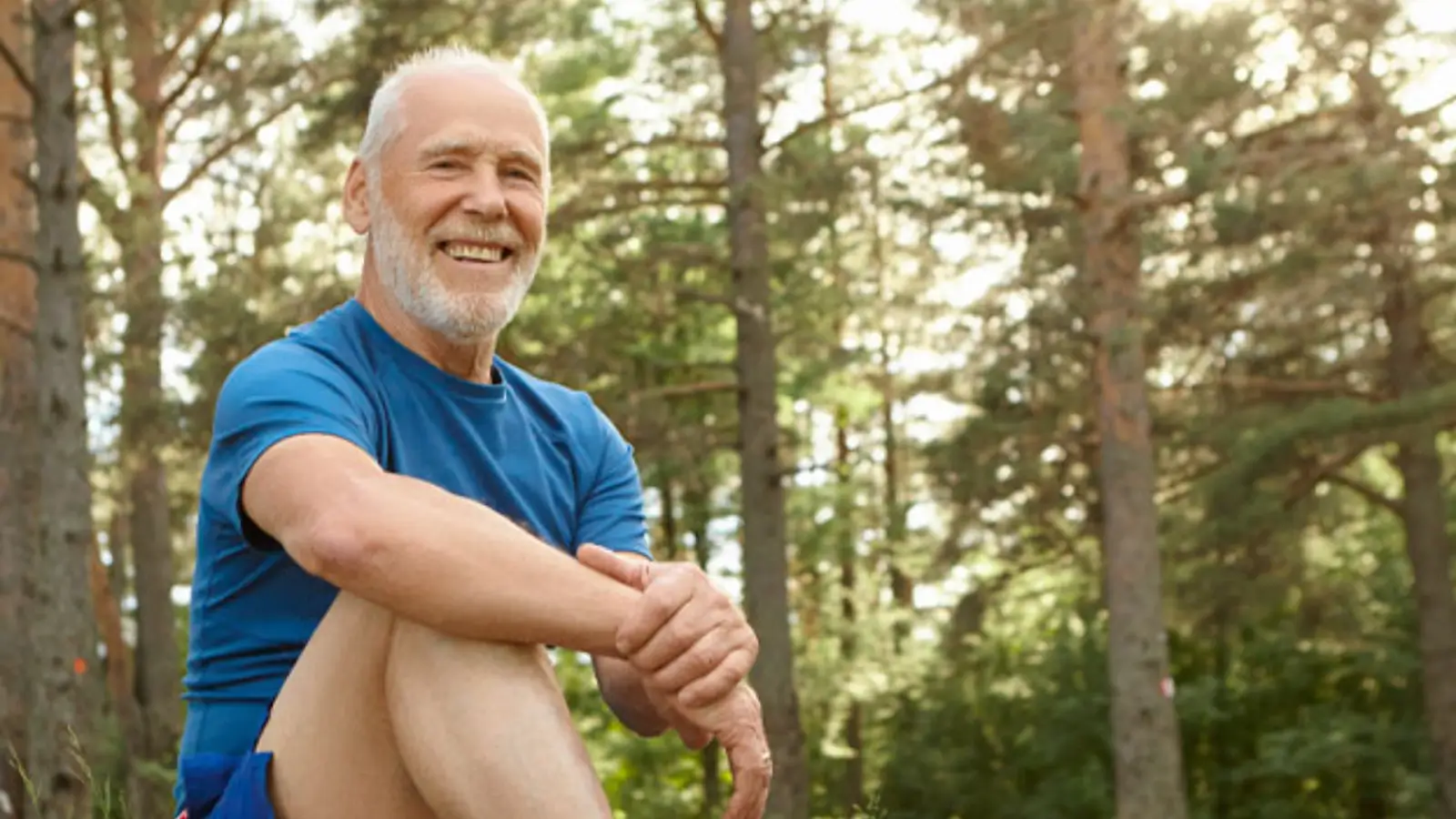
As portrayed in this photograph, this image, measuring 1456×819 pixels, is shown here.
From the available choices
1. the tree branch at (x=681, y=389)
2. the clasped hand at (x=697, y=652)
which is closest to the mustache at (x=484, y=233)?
the clasped hand at (x=697, y=652)

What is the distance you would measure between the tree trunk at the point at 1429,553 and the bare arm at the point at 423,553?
13114 mm

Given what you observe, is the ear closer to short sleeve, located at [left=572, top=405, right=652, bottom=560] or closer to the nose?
the nose

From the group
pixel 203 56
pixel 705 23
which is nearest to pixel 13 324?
pixel 203 56

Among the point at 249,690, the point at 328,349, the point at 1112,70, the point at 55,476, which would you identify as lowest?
the point at 249,690

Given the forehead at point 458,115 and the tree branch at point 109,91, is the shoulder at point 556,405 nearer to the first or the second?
the forehead at point 458,115

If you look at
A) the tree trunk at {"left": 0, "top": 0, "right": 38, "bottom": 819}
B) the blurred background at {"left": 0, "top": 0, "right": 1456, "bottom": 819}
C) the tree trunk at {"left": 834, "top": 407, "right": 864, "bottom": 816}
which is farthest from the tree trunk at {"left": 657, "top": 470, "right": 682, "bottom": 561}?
the tree trunk at {"left": 0, "top": 0, "right": 38, "bottom": 819}

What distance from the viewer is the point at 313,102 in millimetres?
13555

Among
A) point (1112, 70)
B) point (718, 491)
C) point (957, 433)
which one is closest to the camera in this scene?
point (1112, 70)

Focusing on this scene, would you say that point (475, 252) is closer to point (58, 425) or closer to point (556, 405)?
point (556, 405)

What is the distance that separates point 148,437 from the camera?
12.0 m

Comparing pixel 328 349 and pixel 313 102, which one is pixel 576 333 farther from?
pixel 328 349

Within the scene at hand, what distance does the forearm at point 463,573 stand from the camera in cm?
178

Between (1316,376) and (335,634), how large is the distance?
545 inches

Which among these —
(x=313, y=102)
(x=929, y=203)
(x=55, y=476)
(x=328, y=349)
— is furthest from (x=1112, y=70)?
(x=328, y=349)
